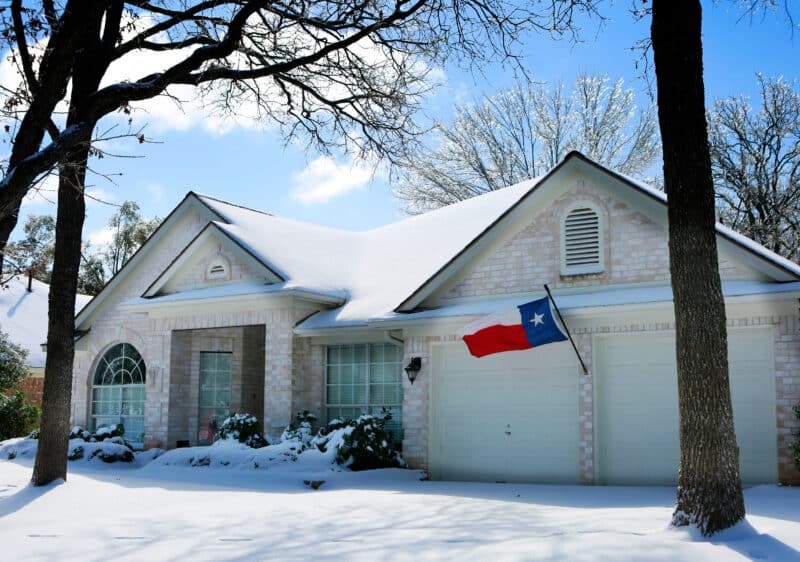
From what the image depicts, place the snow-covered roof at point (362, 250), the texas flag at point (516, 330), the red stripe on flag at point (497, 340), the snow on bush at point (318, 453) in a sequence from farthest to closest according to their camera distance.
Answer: the snow-covered roof at point (362, 250), the snow on bush at point (318, 453), the red stripe on flag at point (497, 340), the texas flag at point (516, 330)

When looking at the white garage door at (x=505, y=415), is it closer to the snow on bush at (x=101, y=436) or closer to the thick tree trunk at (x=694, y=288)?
the thick tree trunk at (x=694, y=288)

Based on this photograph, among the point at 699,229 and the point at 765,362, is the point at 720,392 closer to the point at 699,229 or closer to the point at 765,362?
the point at 699,229

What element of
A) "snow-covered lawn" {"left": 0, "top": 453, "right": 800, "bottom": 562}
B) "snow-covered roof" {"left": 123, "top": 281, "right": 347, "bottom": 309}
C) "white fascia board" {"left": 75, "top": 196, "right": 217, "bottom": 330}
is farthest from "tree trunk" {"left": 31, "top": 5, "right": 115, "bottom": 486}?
"white fascia board" {"left": 75, "top": 196, "right": 217, "bottom": 330}

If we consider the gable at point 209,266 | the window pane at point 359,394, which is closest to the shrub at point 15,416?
the gable at point 209,266

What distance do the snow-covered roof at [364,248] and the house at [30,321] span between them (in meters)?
13.0

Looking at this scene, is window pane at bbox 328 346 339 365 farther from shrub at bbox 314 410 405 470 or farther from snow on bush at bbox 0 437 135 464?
snow on bush at bbox 0 437 135 464

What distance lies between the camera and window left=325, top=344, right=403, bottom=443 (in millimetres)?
17203

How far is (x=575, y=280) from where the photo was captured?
14.2 meters

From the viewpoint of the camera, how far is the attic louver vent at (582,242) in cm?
1406

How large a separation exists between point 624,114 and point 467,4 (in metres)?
24.3

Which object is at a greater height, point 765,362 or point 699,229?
point 699,229

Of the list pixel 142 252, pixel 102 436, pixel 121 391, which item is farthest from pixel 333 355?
pixel 142 252

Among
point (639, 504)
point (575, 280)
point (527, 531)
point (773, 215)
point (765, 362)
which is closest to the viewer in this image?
point (527, 531)

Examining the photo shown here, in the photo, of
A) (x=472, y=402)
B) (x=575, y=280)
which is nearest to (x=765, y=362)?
(x=575, y=280)
